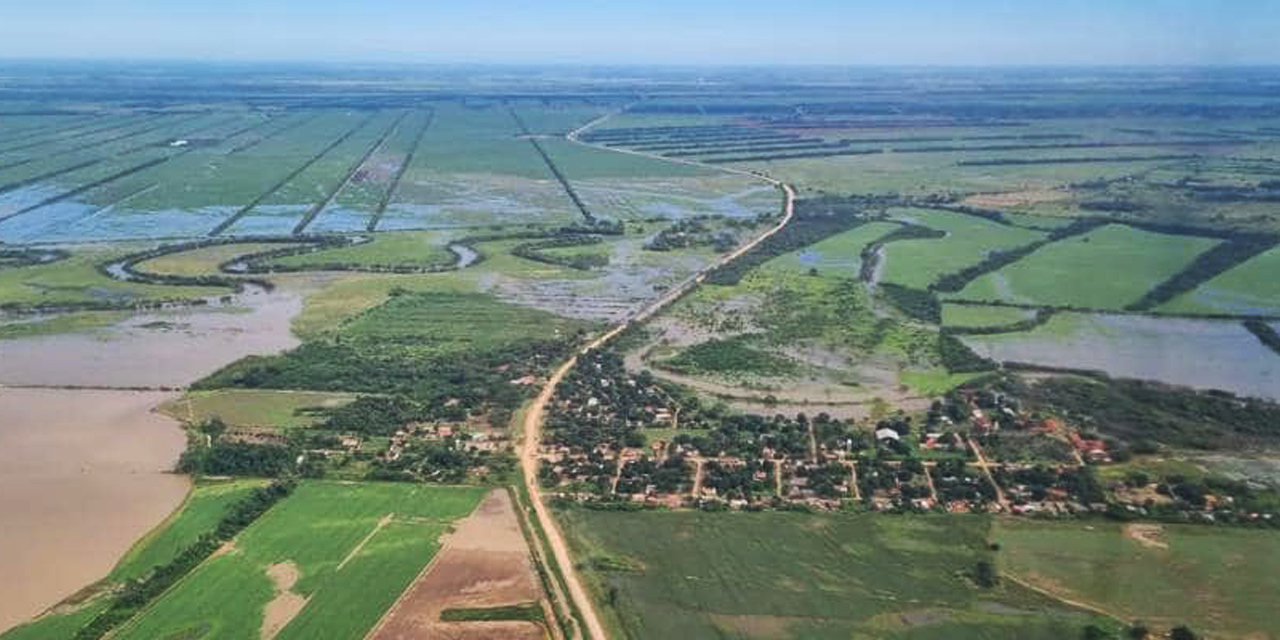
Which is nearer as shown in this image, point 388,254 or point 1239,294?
point 1239,294

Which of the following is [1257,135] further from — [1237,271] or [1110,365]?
[1110,365]

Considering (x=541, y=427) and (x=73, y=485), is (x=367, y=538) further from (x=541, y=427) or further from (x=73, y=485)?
(x=73, y=485)

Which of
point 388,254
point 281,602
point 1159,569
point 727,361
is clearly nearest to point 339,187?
point 388,254

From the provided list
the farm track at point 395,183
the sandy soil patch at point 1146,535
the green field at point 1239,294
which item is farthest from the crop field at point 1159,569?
the farm track at point 395,183

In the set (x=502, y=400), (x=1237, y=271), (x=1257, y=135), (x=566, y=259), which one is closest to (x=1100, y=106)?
(x=1257, y=135)

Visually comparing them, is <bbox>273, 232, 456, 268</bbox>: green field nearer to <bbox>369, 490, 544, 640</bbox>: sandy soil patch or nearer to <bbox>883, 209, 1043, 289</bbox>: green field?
<bbox>883, 209, 1043, 289</bbox>: green field
